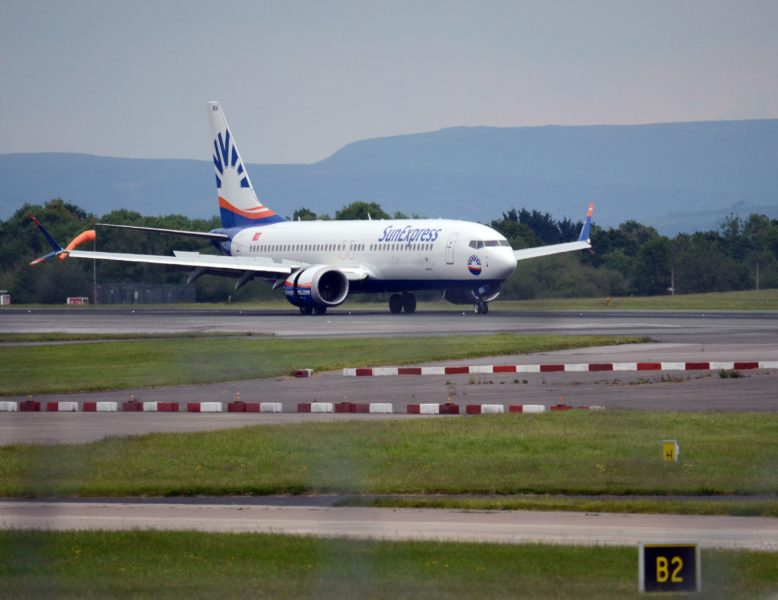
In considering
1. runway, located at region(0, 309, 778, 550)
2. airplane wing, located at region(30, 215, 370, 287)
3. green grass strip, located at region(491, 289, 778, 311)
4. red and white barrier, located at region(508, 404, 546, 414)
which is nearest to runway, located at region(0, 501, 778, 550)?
runway, located at region(0, 309, 778, 550)

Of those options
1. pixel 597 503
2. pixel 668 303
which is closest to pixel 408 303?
pixel 668 303

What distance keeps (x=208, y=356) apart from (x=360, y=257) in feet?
99.1

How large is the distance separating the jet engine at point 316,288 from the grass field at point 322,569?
171ft

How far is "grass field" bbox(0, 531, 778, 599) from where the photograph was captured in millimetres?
12039

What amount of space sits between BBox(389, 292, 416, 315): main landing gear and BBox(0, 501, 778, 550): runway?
54.0 m

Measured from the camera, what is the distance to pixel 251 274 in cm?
7200

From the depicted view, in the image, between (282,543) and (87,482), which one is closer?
(282,543)

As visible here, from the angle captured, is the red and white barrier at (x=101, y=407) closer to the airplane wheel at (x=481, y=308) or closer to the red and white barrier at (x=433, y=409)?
the red and white barrier at (x=433, y=409)

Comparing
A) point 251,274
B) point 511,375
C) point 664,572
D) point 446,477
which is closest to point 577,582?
point 664,572

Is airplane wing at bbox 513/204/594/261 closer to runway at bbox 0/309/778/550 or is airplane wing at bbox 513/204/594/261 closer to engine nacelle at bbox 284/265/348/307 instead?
runway at bbox 0/309/778/550

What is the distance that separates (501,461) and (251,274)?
53.2 m

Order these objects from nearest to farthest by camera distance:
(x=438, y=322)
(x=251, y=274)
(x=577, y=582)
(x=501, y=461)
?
(x=577, y=582) → (x=501, y=461) → (x=438, y=322) → (x=251, y=274)

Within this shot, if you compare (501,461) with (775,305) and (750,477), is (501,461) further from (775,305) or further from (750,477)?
(775,305)

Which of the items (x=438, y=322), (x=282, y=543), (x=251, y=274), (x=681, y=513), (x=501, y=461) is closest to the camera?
(x=282, y=543)
